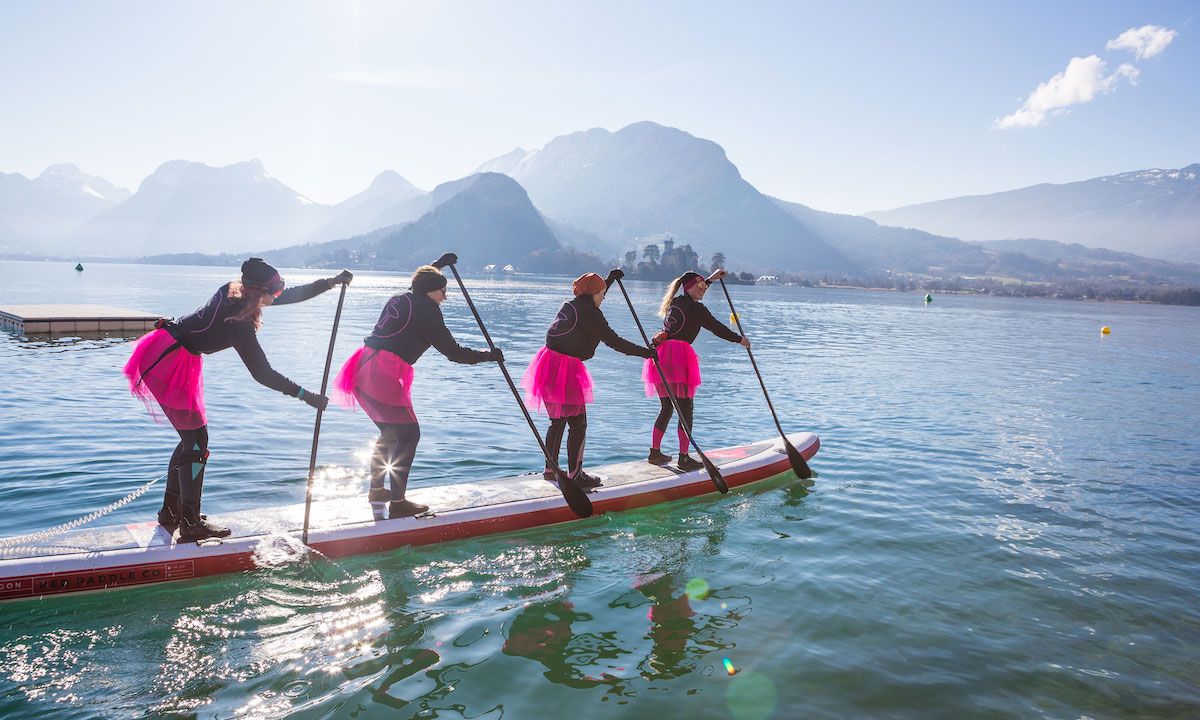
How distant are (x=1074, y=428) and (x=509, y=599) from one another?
17120 mm

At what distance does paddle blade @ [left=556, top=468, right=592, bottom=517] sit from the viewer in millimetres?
8570

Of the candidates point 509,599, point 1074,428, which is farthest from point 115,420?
point 1074,428

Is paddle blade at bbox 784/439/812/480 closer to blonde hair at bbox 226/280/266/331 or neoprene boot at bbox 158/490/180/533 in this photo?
blonde hair at bbox 226/280/266/331

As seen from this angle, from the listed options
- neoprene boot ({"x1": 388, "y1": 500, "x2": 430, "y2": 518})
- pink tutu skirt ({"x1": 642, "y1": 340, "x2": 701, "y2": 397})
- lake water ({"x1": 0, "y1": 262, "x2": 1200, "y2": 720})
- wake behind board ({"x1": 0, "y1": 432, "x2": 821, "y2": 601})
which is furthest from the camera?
pink tutu skirt ({"x1": 642, "y1": 340, "x2": 701, "y2": 397})

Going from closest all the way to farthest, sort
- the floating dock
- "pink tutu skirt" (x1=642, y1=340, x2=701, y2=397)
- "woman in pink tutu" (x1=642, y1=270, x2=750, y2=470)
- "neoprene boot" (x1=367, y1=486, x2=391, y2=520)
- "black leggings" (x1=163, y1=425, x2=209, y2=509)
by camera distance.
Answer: "black leggings" (x1=163, y1=425, x2=209, y2=509) → "neoprene boot" (x1=367, y1=486, x2=391, y2=520) → "woman in pink tutu" (x1=642, y1=270, x2=750, y2=470) → "pink tutu skirt" (x1=642, y1=340, x2=701, y2=397) → the floating dock

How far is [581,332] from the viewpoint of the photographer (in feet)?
30.4

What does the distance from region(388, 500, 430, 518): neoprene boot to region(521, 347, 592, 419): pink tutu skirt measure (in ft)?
6.59

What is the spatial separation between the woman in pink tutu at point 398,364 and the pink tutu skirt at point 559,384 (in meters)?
1.50

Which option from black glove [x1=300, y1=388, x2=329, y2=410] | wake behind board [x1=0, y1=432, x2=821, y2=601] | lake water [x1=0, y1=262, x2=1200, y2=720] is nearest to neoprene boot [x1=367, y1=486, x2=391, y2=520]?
wake behind board [x1=0, y1=432, x2=821, y2=601]

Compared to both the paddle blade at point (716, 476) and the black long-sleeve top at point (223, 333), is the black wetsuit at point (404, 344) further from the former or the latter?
the paddle blade at point (716, 476)

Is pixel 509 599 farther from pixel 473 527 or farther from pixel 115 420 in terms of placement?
pixel 115 420

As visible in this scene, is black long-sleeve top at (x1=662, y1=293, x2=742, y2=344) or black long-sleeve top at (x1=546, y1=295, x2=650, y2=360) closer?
black long-sleeve top at (x1=546, y1=295, x2=650, y2=360)

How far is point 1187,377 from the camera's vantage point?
3167 centimetres

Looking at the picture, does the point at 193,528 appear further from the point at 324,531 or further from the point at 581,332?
the point at 581,332
